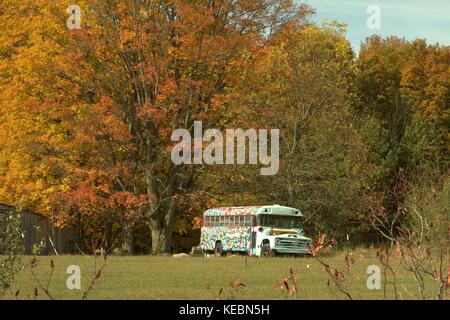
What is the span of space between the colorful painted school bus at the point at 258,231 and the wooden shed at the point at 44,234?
6.90m

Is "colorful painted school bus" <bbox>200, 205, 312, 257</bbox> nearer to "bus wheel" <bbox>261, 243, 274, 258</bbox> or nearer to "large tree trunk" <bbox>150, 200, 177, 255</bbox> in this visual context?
"bus wheel" <bbox>261, 243, 274, 258</bbox>

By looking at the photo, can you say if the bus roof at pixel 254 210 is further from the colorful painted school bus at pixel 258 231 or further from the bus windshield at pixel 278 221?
the bus windshield at pixel 278 221

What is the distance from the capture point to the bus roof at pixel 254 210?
4262cm

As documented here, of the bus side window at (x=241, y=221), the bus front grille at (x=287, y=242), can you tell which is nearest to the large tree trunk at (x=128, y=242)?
the bus side window at (x=241, y=221)

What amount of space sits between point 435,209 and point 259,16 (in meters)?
15.6

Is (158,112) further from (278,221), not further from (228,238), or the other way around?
(278,221)

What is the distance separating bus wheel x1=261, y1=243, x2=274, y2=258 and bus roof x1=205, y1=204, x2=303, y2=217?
1.53 m

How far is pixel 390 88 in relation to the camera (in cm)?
7106

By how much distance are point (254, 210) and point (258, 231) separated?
105cm

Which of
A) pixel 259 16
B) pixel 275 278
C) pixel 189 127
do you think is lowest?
pixel 275 278

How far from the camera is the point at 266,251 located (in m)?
41.9

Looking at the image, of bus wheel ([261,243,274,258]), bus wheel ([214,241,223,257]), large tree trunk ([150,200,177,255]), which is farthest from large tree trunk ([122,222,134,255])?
bus wheel ([261,243,274,258])
